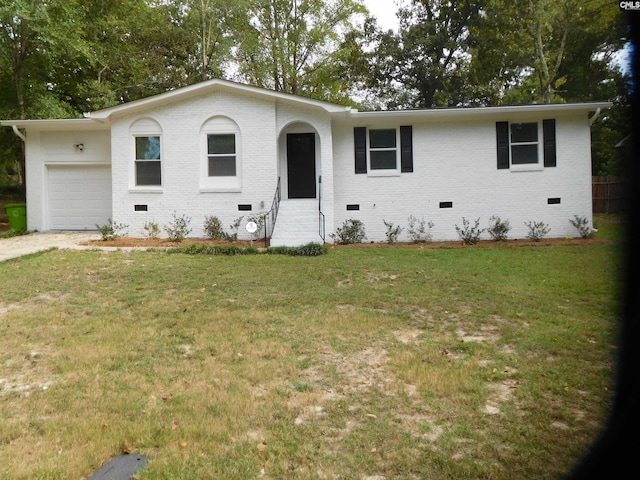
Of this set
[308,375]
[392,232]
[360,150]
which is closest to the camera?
[308,375]

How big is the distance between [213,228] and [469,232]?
7176 millimetres

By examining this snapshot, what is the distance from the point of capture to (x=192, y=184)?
12.7 m

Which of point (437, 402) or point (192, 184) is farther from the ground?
point (192, 184)

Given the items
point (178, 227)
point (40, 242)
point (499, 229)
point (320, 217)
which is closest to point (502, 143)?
point (499, 229)

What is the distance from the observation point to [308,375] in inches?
146

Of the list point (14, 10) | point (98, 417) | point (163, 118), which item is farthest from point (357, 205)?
point (14, 10)

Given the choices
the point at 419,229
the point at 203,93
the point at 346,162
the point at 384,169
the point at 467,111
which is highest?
the point at 203,93

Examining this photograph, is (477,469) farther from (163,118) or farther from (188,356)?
(163,118)

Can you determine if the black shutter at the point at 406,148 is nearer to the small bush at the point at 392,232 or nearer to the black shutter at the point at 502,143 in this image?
the small bush at the point at 392,232

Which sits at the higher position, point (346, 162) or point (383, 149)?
point (383, 149)

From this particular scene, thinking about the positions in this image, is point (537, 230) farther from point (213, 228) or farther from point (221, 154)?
point (221, 154)

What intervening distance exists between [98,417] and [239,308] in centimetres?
278

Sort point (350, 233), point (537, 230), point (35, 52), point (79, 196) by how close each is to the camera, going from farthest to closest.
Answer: point (35, 52), point (79, 196), point (537, 230), point (350, 233)

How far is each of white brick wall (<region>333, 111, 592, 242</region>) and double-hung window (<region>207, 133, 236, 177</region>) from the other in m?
3.00
